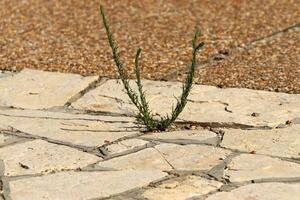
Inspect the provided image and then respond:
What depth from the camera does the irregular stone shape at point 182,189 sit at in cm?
316

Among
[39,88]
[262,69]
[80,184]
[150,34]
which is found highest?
[150,34]

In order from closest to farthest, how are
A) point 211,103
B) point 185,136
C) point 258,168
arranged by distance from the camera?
1. point 258,168
2. point 185,136
3. point 211,103

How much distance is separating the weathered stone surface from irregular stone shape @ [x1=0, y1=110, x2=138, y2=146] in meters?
0.24

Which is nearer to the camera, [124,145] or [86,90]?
[124,145]

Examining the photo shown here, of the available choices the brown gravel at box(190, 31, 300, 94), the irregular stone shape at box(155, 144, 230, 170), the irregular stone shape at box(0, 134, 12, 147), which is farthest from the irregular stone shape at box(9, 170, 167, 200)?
the brown gravel at box(190, 31, 300, 94)

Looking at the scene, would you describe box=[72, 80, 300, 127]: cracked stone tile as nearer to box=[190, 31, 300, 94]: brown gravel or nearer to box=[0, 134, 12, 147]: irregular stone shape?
box=[190, 31, 300, 94]: brown gravel

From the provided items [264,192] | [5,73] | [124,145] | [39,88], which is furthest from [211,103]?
[5,73]

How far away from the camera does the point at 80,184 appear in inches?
129

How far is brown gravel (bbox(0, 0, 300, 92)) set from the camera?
4.98 metres

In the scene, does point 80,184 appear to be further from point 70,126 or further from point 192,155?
point 70,126

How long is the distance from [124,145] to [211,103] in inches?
29.0

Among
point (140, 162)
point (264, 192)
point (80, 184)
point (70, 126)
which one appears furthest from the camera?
point (70, 126)

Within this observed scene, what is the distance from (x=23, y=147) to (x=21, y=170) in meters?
0.27

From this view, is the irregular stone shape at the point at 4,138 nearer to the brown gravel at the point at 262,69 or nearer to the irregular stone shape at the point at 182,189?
the irregular stone shape at the point at 182,189
